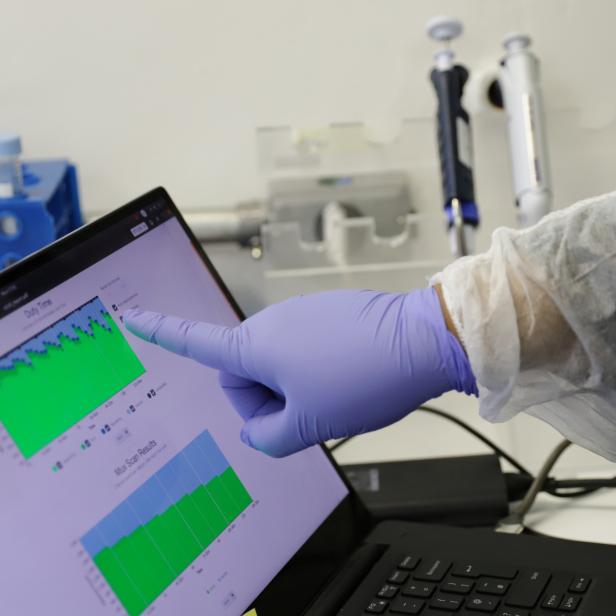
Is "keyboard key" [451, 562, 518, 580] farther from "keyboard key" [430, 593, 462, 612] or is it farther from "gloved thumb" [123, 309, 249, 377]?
"gloved thumb" [123, 309, 249, 377]

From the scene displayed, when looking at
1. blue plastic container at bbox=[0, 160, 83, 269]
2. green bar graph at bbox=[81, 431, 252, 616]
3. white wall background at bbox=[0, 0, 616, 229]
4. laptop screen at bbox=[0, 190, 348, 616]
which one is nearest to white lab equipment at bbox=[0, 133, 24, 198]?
blue plastic container at bbox=[0, 160, 83, 269]

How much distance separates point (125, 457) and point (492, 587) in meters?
0.23

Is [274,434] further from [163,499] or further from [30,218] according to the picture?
[30,218]

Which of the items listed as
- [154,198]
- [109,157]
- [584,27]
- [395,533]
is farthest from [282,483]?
[584,27]

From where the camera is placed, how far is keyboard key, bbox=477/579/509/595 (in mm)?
608

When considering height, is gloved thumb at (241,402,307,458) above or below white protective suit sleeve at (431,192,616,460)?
below

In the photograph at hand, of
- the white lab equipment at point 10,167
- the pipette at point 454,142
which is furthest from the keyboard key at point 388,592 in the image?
→ the white lab equipment at point 10,167

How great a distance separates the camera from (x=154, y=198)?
67 cm

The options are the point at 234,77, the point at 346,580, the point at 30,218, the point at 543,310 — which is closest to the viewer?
the point at 543,310

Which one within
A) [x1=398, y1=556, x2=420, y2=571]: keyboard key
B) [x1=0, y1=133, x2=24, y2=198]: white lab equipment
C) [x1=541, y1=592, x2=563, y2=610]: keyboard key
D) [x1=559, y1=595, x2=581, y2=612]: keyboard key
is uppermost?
[x1=0, y1=133, x2=24, y2=198]: white lab equipment

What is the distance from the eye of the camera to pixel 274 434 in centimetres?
58

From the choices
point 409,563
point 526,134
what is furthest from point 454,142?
point 409,563

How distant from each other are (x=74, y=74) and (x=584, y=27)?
564mm

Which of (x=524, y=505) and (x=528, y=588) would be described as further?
(x=524, y=505)
